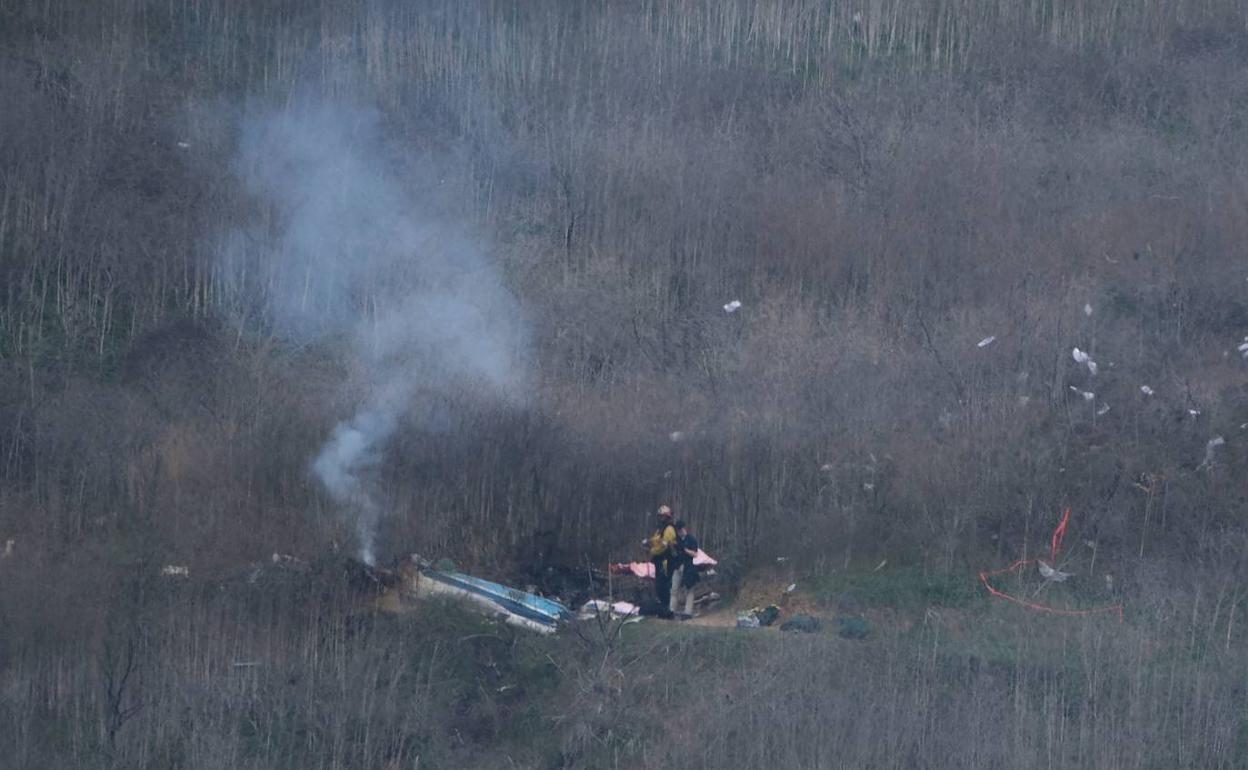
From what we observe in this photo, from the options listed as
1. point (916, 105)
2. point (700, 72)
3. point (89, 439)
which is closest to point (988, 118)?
point (916, 105)

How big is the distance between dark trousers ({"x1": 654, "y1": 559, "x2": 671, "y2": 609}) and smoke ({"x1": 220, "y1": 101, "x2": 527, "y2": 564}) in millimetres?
2715

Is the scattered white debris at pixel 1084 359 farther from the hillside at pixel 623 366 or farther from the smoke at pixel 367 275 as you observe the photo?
the smoke at pixel 367 275

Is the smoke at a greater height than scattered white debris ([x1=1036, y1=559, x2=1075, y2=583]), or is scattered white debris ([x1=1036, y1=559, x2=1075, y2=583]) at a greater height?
the smoke

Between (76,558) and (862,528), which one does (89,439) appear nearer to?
(76,558)

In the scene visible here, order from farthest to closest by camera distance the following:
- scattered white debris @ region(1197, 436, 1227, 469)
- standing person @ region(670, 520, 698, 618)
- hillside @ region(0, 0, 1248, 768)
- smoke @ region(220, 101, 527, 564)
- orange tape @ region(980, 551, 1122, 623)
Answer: smoke @ region(220, 101, 527, 564), scattered white debris @ region(1197, 436, 1227, 469), standing person @ region(670, 520, 698, 618), orange tape @ region(980, 551, 1122, 623), hillside @ region(0, 0, 1248, 768)

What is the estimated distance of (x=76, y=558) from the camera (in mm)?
11031

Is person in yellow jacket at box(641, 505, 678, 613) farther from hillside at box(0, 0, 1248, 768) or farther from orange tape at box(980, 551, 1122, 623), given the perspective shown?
orange tape at box(980, 551, 1122, 623)

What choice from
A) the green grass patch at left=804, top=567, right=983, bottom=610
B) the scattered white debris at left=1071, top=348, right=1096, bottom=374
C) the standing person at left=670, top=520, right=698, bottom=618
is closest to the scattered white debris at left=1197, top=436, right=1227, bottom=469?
the scattered white debris at left=1071, top=348, right=1096, bottom=374

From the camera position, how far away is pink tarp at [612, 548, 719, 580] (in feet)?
38.0

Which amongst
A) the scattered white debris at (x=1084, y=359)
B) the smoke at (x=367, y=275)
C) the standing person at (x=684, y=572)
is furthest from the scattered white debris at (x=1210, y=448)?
the smoke at (x=367, y=275)

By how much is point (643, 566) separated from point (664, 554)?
0.73 meters

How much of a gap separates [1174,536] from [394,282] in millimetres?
7978

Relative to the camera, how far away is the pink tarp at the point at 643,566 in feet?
38.0

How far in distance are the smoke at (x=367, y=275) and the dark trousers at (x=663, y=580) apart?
8.91 feet
